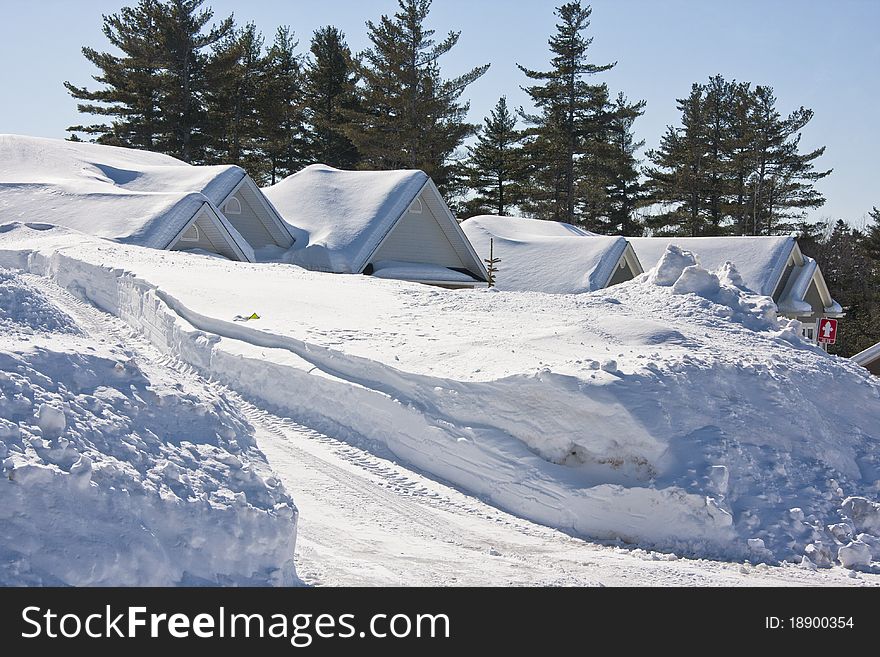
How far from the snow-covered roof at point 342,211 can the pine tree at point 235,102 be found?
14597 mm

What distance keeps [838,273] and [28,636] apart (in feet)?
170

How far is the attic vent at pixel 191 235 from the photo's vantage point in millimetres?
21266

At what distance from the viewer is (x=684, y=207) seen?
172 feet

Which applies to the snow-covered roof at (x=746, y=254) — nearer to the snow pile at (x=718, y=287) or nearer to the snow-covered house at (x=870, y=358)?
the snow-covered house at (x=870, y=358)

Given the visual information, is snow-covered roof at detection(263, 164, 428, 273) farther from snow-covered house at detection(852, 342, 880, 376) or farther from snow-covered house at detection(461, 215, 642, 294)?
snow-covered house at detection(852, 342, 880, 376)

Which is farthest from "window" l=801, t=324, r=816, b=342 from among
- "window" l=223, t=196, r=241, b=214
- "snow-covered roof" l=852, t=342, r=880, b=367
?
"window" l=223, t=196, r=241, b=214

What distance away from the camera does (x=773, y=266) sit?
31047 mm

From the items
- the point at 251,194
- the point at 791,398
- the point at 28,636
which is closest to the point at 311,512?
the point at 28,636

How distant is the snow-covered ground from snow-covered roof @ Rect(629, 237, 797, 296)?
19141 millimetres

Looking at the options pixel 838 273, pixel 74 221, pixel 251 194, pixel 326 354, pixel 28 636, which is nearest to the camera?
pixel 28 636

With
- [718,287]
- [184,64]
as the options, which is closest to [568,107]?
[184,64]

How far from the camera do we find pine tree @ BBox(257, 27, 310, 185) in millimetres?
44531

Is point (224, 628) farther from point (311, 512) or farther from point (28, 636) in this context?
point (311, 512)

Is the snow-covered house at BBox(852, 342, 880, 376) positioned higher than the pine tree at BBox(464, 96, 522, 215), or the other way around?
the pine tree at BBox(464, 96, 522, 215)
